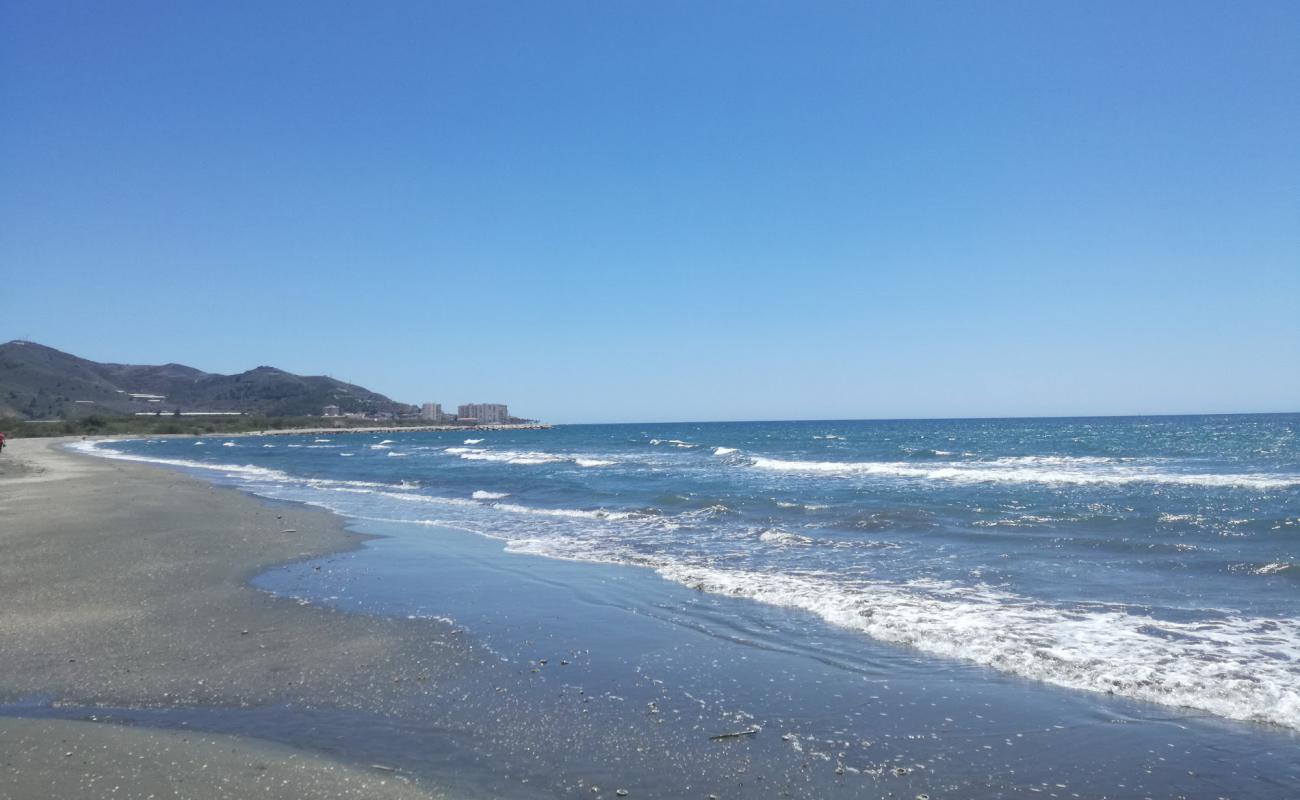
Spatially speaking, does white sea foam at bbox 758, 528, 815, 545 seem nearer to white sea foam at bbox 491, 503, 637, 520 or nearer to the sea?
the sea

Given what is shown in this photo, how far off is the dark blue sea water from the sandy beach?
2.12 meters

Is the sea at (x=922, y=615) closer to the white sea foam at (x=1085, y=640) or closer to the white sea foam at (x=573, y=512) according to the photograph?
the white sea foam at (x=1085, y=640)

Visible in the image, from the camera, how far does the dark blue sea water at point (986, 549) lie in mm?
7512

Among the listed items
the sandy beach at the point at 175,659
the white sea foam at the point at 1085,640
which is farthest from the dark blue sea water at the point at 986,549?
the sandy beach at the point at 175,659

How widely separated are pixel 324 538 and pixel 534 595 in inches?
290

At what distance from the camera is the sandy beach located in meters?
4.64

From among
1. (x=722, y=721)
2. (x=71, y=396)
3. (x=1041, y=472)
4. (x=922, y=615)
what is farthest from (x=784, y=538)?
(x=71, y=396)

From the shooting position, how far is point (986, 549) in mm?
14172

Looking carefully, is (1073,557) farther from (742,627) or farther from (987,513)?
(742,627)

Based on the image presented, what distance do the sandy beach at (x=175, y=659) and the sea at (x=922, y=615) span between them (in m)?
0.89

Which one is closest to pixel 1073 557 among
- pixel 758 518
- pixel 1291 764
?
pixel 758 518

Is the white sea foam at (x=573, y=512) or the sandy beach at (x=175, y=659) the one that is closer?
the sandy beach at (x=175, y=659)

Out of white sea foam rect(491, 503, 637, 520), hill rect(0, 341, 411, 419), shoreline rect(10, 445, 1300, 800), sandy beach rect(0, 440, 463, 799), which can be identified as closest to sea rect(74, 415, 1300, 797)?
shoreline rect(10, 445, 1300, 800)

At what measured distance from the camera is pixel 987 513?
18719 mm
